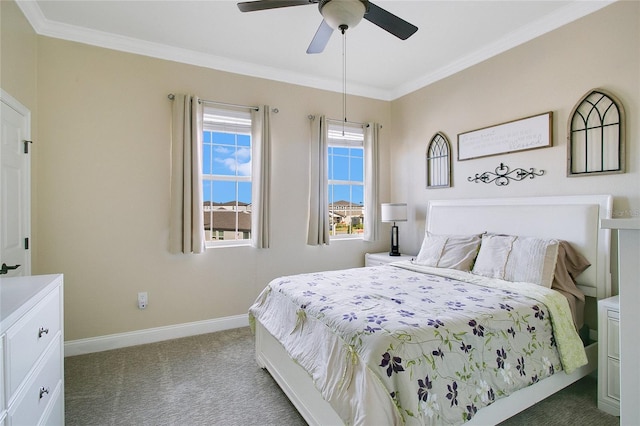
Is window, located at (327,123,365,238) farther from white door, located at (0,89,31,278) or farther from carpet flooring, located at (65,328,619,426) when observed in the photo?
white door, located at (0,89,31,278)

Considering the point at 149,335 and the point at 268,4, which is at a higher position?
the point at 268,4

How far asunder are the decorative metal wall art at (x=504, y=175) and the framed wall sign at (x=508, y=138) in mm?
181

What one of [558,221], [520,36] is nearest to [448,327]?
[558,221]

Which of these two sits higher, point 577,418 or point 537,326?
point 537,326

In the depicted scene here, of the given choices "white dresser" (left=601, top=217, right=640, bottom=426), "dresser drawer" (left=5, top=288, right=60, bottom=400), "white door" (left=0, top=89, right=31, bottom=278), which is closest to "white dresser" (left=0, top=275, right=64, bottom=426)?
"dresser drawer" (left=5, top=288, right=60, bottom=400)

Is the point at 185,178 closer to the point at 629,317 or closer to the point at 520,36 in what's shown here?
the point at 629,317

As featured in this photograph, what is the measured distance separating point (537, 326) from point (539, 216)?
119cm

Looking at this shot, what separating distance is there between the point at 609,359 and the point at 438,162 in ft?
7.93

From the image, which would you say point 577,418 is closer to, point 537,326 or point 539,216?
point 537,326

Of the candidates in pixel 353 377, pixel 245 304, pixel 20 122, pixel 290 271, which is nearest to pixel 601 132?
pixel 353 377

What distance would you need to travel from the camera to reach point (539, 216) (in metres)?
2.79

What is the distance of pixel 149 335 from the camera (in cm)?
322

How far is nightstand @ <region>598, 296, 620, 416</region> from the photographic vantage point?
6.69 ft

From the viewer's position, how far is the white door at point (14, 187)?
225 cm
